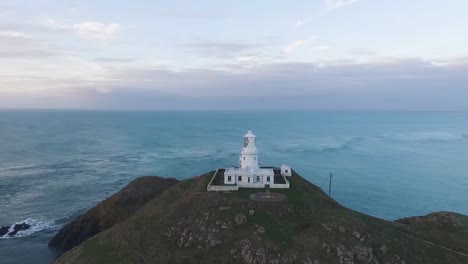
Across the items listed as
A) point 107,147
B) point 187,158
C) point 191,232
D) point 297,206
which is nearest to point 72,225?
point 191,232

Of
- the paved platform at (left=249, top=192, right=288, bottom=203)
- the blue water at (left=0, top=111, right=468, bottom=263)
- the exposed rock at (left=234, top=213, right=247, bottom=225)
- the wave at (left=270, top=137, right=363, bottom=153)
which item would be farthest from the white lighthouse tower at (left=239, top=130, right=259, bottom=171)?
the wave at (left=270, top=137, right=363, bottom=153)

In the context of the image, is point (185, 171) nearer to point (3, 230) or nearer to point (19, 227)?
point (19, 227)

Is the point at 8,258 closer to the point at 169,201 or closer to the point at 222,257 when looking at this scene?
the point at 169,201

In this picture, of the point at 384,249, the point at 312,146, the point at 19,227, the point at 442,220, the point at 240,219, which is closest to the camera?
the point at 384,249

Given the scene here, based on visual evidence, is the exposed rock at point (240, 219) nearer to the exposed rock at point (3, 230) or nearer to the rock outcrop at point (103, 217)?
the rock outcrop at point (103, 217)

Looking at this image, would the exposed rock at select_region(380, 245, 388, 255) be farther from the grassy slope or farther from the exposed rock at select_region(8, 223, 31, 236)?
the exposed rock at select_region(8, 223, 31, 236)

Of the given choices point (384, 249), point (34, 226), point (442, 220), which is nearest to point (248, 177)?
point (384, 249)
